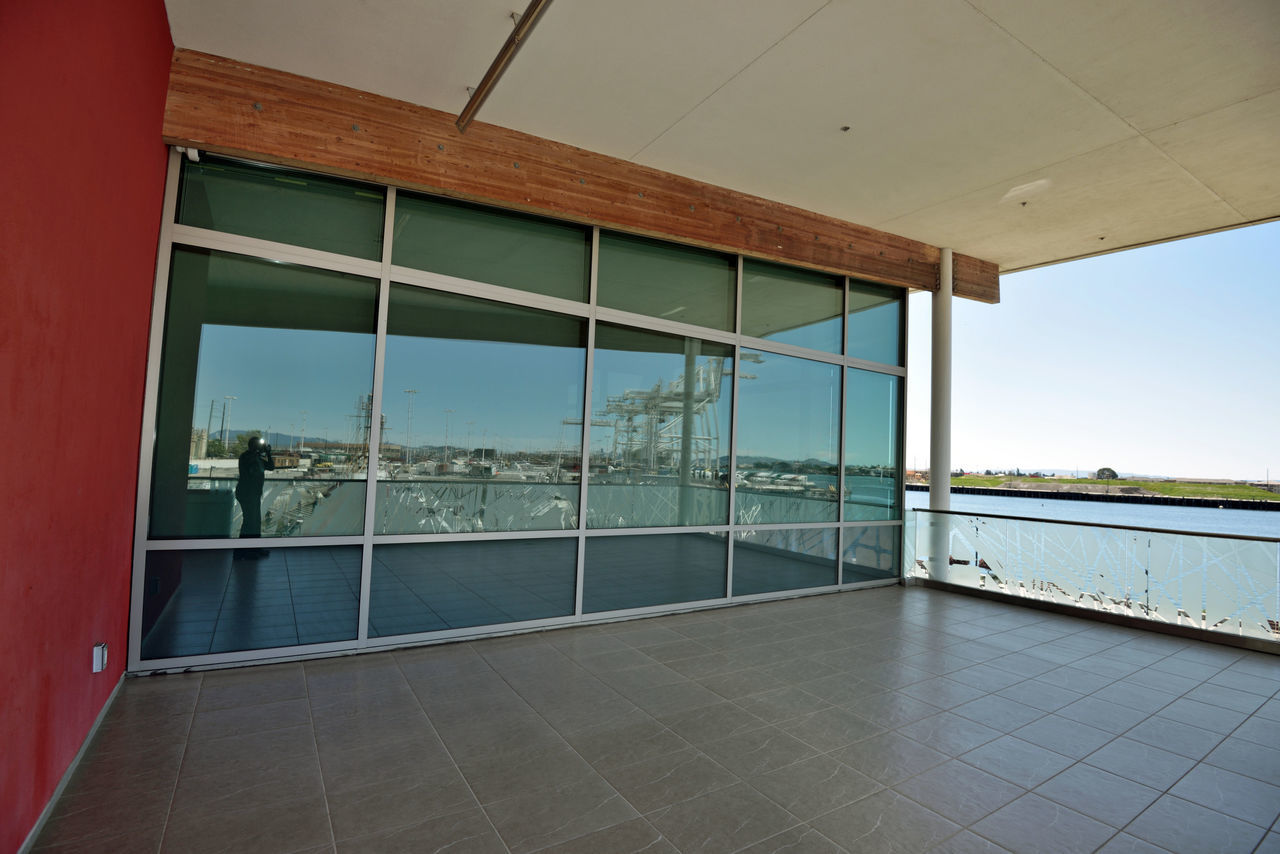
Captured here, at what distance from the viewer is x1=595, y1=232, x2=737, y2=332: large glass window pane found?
5.09 meters

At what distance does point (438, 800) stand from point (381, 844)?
1.00 ft

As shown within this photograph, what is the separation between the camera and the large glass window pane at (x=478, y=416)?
418cm

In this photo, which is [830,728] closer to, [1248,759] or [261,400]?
[1248,759]

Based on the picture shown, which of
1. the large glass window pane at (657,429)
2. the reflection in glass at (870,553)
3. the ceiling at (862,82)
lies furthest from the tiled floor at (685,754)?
the ceiling at (862,82)

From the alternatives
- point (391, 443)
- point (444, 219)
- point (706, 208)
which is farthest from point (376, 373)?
point (706, 208)

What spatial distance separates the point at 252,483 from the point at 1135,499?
3517 centimetres

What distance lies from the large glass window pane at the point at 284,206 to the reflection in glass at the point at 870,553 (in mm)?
5417

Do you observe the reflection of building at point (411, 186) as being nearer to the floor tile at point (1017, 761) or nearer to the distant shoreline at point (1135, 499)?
the floor tile at point (1017, 761)

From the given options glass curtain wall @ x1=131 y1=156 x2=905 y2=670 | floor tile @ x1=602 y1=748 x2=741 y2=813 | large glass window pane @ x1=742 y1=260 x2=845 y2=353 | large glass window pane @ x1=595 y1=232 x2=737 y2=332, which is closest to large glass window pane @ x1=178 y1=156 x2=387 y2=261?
glass curtain wall @ x1=131 y1=156 x2=905 y2=670

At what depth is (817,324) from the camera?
6.38 meters

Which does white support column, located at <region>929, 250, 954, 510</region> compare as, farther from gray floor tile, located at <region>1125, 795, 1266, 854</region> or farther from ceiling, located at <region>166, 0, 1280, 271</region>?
gray floor tile, located at <region>1125, 795, 1266, 854</region>

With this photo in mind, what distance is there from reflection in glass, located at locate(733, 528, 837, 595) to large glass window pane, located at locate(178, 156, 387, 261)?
4.04m

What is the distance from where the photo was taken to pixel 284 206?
386 centimetres

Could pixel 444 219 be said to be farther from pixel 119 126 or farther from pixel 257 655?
pixel 257 655
